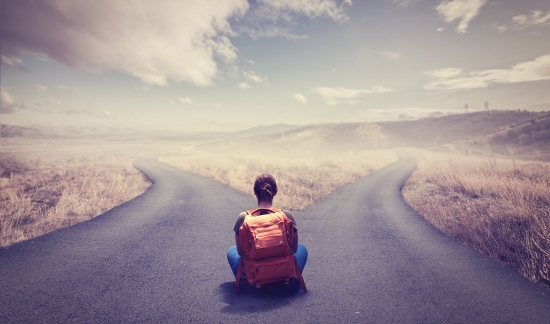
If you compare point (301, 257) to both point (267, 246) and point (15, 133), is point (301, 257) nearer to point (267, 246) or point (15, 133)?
point (267, 246)

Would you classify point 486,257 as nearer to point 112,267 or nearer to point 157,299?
point 157,299

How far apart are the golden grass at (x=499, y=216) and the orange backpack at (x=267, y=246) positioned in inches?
185

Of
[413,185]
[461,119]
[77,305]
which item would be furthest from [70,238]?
[461,119]

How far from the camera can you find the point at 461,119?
8675cm

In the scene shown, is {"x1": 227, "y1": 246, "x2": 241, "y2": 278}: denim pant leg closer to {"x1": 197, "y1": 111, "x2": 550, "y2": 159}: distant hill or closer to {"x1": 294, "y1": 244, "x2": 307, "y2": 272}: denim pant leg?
{"x1": 294, "y1": 244, "x2": 307, "y2": 272}: denim pant leg

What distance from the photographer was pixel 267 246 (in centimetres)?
304

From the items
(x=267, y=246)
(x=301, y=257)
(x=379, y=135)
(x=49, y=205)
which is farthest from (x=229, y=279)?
(x=379, y=135)

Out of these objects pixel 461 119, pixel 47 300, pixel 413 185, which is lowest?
pixel 413 185

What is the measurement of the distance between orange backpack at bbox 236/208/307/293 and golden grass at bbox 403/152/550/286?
4.69m

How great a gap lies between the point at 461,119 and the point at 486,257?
10389cm

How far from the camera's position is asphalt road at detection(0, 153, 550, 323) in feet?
11.1

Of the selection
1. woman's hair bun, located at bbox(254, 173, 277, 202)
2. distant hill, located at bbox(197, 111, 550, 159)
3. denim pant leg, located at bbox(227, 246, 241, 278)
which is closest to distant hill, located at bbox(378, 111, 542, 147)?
distant hill, located at bbox(197, 111, 550, 159)

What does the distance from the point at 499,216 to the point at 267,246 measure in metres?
7.86

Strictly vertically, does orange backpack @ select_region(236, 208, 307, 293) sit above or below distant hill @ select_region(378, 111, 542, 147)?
below
